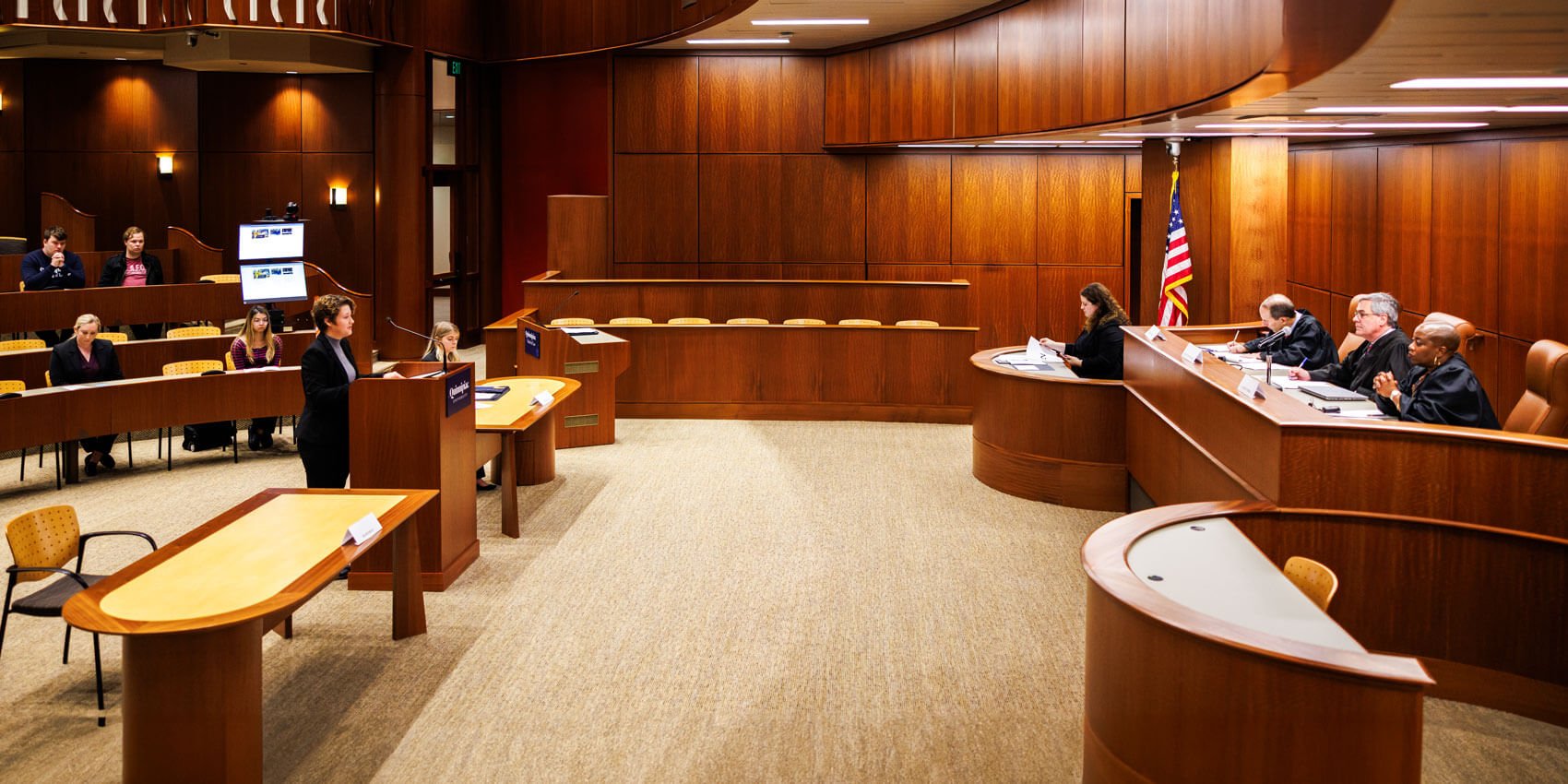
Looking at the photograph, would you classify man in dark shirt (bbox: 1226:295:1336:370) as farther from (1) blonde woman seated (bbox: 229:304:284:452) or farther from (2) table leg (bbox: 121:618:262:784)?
(1) blonde woman seated (bbox: 229:304:284:452)

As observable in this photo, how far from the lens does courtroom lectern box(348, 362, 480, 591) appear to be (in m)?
6.40

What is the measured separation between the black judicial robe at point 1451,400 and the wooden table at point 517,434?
A: 4527 mm

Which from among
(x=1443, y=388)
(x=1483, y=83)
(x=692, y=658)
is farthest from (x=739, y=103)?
(x=1483, y=83)

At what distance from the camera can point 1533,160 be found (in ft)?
27.5

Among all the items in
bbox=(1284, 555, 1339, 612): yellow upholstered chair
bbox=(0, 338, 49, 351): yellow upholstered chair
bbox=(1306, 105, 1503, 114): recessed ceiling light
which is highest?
bbox=(1306, 105, 1503, 114): recessed ceiling light

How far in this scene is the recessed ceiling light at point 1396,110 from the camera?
669 centimetres

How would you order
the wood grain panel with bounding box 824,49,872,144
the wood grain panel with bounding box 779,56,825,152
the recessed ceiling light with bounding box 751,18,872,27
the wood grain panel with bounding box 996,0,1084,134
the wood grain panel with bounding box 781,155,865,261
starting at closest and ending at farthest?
the wood grain panel with bounding box 996,0,1084,134 < the recessed ceiling light with bounding box 751,18,872,27 < the wood grain panel with bounding box 824,49,872,144 < the wood grain panel with bounding box 779,56,825,152 < the wood grain panel with bounding box 781,155,865,261

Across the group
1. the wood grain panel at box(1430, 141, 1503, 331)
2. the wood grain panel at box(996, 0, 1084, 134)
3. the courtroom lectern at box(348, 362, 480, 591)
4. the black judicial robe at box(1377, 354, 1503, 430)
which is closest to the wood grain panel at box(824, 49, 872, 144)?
the wood grain panel at box(996, 0, 1084, 134)

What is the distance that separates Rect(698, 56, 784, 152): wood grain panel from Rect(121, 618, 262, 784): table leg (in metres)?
9.98

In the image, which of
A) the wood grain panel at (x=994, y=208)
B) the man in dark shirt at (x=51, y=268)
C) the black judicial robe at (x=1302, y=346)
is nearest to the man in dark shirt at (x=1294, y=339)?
the black judicial robe at (x=1302, y=346)

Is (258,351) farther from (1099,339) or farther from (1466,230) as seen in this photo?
(1466,230)

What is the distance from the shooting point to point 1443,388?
18.9 feet

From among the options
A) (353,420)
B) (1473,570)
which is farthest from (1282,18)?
(353,420)

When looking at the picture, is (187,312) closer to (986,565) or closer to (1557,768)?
(986,565)
